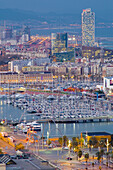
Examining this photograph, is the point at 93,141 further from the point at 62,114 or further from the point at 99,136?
the point at 62,114

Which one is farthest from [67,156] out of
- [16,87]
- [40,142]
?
[16,87]

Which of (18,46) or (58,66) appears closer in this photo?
(58,66)

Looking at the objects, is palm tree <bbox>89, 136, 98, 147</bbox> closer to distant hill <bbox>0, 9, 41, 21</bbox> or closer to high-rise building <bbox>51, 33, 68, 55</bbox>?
high-rise building <bbox>51, 33, 68, 55</bbox>

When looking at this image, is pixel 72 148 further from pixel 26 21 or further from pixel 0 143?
pixel 26 21

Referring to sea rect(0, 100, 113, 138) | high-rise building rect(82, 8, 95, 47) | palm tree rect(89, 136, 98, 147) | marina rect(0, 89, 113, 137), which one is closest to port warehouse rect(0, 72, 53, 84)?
marina rect(0, 89, 113, 137)

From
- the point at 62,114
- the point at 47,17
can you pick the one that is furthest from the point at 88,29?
the point at 62,114
